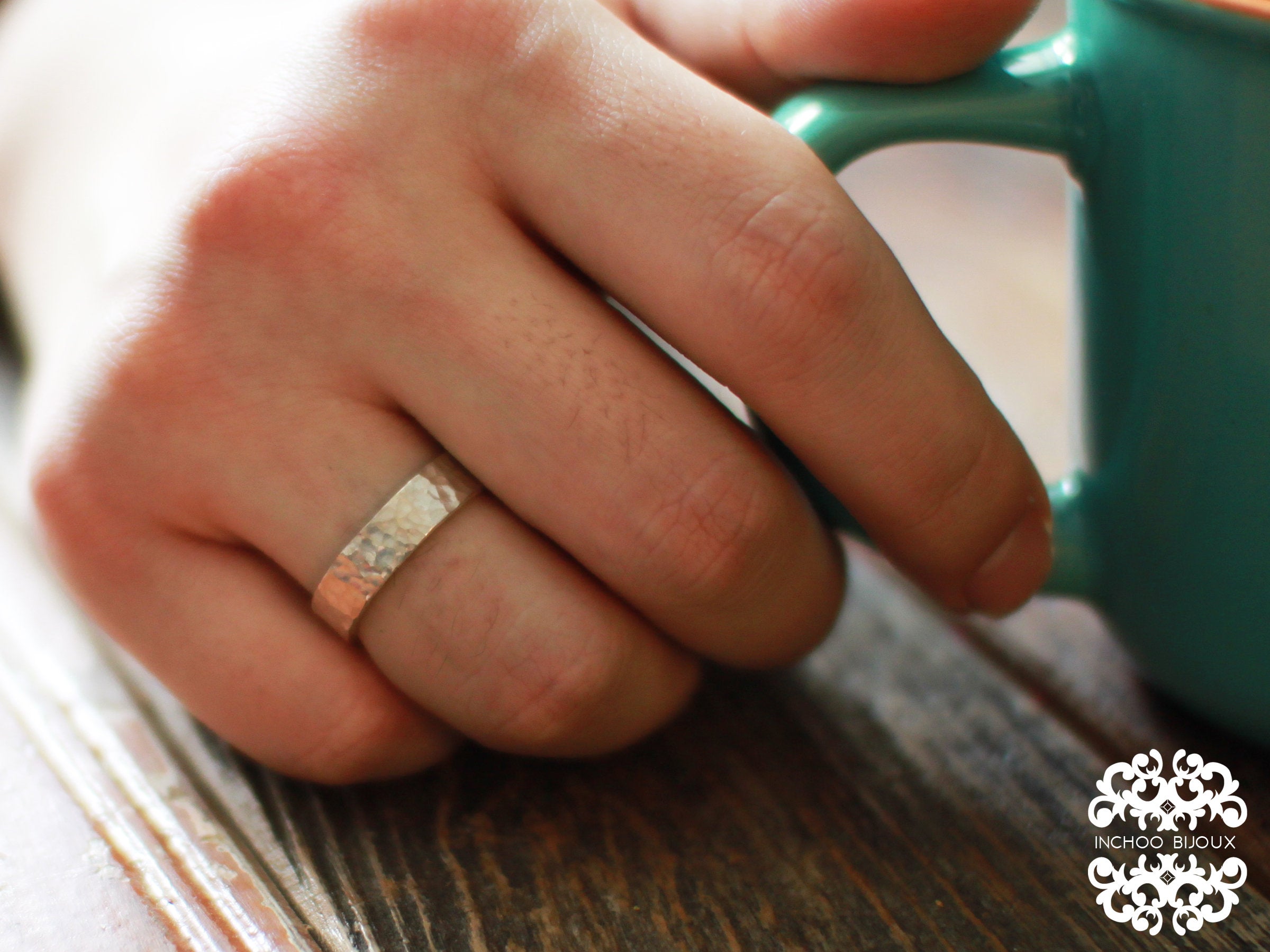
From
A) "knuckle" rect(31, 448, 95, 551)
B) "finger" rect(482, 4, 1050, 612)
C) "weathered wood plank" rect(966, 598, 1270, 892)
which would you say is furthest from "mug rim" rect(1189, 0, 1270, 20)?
"knuckle" rect(31, 448, 95, 551)

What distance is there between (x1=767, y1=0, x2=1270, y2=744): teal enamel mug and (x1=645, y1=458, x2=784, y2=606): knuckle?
4cm

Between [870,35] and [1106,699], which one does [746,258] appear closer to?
[870,35]

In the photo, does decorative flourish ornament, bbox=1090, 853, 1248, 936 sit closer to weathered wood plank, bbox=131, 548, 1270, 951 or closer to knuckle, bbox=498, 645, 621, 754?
weathered wood plank, bbox=131, 548, 1270, 951

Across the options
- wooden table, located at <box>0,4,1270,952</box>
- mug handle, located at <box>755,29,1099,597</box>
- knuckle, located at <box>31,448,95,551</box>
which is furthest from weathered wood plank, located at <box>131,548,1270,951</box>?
mug handle, located at <box>755,29,1099,597</box>

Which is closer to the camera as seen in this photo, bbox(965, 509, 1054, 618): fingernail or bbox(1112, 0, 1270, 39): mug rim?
bbox(1112, 0, 1270, 39): mug rim

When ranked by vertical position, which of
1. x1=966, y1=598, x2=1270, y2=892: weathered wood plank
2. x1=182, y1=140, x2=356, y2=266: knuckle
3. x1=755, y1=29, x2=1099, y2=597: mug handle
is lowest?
x1=966, y1=598, x2=1270, y2=892: weathered wood plank

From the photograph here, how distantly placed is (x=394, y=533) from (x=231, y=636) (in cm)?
7

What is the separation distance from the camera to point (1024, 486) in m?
0.35

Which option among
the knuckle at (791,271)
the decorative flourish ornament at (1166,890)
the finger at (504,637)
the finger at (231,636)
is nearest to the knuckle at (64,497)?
the finger at (231,636)

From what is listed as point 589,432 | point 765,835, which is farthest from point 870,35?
point 765,835

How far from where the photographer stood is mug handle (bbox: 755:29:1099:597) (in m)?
0.32

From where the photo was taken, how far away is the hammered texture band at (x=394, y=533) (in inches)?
12.7

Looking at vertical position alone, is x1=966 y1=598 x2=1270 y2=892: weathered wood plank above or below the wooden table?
below

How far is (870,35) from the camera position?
31 centimetres
